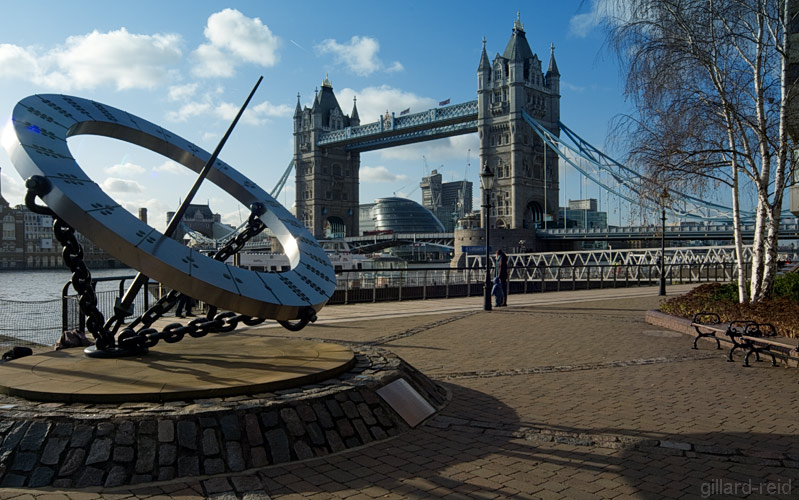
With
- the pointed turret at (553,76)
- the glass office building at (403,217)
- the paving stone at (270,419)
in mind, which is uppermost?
the pointed turret at (553,76)

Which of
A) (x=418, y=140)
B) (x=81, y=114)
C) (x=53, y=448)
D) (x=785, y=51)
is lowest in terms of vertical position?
(x=53, y=448)

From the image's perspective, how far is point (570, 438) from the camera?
4.73m

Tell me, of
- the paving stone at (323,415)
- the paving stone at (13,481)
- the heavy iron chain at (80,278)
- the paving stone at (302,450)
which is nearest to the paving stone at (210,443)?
the paving stone at (302,450)

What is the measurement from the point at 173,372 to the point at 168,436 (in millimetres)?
1239

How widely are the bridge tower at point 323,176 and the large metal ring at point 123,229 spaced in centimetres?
9749

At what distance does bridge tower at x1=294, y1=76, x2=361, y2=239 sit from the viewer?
106 meters

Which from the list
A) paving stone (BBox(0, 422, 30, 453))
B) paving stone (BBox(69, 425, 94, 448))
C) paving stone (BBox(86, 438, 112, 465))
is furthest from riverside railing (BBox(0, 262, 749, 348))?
paving stone (BBox(86, 438, 112, 465))

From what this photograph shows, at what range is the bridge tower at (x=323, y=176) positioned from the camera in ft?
348

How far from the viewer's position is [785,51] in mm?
11180

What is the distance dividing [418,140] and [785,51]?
82087mm

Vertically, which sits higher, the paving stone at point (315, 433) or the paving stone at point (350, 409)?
the paving stone at point (350, 409)

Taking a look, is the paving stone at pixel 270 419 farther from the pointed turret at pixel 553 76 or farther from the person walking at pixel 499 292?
the pointed turret at pixel 553 76

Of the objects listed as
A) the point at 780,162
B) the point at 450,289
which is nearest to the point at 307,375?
the point at 780,162

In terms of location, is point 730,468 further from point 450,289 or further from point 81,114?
point 450,289
